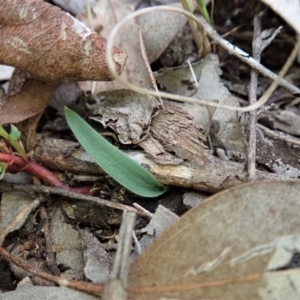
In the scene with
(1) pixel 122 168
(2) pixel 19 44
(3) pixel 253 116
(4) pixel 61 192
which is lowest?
(4) pixel 61 192

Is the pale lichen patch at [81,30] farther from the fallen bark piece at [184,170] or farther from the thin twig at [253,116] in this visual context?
the thin twig at [253,116]

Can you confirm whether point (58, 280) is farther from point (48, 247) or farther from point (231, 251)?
point (231, 251)

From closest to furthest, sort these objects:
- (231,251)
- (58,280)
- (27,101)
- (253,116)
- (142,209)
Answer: (231,251) → (58,280) → (142,209) → (253,116) → (27,101)

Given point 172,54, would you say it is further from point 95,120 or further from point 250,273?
point 250,273

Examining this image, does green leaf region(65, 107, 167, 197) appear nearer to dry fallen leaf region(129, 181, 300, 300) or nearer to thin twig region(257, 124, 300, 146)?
dry fallen leaf region(129, 181, 300, 300)

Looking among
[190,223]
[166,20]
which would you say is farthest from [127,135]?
[166,20]

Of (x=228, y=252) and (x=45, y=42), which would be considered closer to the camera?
(x=228, y=252)

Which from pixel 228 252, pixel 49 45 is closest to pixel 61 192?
pixel 49 45

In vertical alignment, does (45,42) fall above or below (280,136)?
above

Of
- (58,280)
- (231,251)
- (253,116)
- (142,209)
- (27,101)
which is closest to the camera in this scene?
(231,251)
